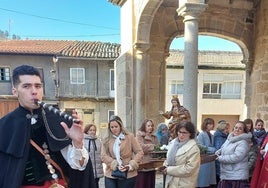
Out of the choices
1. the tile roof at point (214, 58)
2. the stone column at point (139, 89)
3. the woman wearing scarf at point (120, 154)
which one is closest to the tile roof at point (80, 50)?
the tile roof at point (214, 58)

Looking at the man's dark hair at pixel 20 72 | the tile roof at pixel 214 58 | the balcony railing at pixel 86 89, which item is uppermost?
the tile roof at pixel 214 58

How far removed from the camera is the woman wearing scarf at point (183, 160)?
330 centimetres

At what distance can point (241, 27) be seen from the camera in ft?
29.4

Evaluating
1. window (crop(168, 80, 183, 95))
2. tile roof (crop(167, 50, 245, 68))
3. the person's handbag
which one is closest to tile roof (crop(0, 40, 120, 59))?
tile roof (crop(167, 50, 245, 68))

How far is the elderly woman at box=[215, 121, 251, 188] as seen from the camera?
12.4 feet

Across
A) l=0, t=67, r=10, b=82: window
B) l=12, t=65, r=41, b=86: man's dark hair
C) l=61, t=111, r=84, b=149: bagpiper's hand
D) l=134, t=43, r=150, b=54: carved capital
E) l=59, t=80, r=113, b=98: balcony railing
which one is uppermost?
l=134, t=43, r=150, b=54: carved capital

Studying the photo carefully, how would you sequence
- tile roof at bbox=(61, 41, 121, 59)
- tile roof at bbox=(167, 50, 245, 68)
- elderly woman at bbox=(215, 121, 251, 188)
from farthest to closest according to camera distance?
tile roof at bbox=(167, 50, 245, 68) → tile roof at bbox=(61, 41, 121, 59) → elderly woman at bbox=(215, 121, 251, 188)

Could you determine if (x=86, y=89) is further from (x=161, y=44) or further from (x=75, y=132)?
(x=75, y=132)

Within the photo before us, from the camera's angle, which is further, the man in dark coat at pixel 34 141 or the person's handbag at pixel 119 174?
the person's handbag at pixel 119 174

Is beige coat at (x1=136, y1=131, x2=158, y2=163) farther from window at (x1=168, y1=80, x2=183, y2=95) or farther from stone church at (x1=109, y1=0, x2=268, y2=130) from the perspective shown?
window at (x1=168, y1=80, x2=183, y2=95)

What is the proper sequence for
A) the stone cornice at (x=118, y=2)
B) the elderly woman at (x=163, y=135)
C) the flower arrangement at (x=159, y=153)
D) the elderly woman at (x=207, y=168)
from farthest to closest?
the stone cornice at (x=118, y=2)
the elderly woman at (x=163, y=135)
the elderly woman at (x=207, y=168)
the flower arrangement at (x=159, y=153)

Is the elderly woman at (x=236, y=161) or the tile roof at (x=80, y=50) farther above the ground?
the tile roof at (x=80, y=50)

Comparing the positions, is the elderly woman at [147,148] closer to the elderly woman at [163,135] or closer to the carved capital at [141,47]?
the elderly woman at [163,135]

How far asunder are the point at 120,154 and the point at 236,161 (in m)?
1.46
